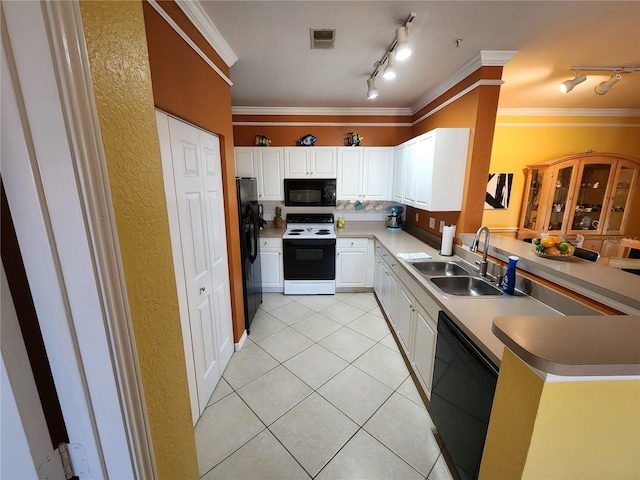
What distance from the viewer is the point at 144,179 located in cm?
63

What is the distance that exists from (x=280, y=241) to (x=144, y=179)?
2.80 metres

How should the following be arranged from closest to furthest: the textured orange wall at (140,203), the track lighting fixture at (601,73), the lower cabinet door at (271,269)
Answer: the textured orange wall at (140,203), the track lighting fixture at (601,73), the lower cabinet door at (271,269)

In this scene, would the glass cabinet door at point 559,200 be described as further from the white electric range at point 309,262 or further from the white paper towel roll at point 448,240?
the white electric range at point 309,262

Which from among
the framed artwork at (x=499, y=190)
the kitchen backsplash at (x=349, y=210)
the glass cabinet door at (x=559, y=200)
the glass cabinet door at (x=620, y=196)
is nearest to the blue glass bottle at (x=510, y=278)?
the kitchen backsplash at (x=349, y=210)

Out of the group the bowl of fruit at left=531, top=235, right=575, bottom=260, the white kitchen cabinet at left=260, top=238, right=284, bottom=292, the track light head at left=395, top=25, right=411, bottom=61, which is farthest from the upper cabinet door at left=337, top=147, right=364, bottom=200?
the bowl of fruit at left=531, top=235, right=575, bottom=260

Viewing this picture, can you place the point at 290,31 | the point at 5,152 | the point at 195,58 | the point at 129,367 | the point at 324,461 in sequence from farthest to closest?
the point at 290,31 → the point at 195,58 → the point at 324,461 → the point at 129,367 → the point at 5,152

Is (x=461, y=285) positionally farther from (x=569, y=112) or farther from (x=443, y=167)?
(x=569, y=112)

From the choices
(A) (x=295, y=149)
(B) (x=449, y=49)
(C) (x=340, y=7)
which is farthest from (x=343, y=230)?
(C) (x=340, y=7)

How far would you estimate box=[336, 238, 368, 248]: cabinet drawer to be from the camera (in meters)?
3.46

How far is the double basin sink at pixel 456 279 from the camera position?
189 centimetres

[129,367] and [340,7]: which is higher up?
[340,7]

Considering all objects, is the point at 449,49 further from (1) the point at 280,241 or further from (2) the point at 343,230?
(1) the point at 280,241

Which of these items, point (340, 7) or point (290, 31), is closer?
point (340, 7)

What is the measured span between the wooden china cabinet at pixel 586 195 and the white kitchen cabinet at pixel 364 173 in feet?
7.34
